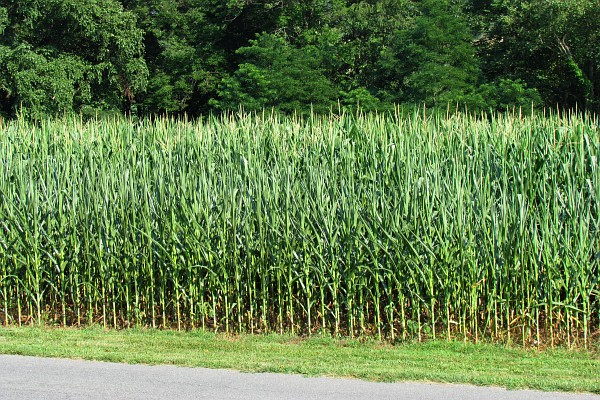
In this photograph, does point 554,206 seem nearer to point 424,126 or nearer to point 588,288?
point 588,288

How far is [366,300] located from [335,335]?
45 centimetres

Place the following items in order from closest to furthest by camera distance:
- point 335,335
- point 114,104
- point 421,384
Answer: point 421,384 → point 335,335 → point 114,104

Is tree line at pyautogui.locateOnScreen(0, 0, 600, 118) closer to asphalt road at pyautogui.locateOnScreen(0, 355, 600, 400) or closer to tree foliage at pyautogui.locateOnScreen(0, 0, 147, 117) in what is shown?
tree foliage at pyautogui.locateOnScreen(0, 0, 147, 117)

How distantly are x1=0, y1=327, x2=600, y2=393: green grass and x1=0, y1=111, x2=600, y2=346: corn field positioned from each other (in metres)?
0.28

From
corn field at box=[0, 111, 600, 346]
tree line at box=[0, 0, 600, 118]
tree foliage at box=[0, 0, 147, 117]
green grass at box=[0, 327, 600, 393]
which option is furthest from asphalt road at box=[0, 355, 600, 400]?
tree foliage at box=[0, 0, 147, 117]

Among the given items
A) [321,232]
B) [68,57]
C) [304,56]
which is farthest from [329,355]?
[68,57]

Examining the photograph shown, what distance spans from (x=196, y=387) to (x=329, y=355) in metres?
1.32

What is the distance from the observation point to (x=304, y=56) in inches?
990

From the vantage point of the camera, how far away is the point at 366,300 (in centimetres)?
722

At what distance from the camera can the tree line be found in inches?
917

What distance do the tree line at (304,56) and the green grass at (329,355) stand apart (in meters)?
15.0

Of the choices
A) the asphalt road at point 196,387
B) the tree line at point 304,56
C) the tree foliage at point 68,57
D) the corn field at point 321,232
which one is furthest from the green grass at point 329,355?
the tree foliage at point 68,57

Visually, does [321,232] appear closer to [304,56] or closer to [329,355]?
[329,355]

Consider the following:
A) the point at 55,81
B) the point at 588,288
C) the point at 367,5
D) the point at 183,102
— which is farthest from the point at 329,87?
the point at 588,288
